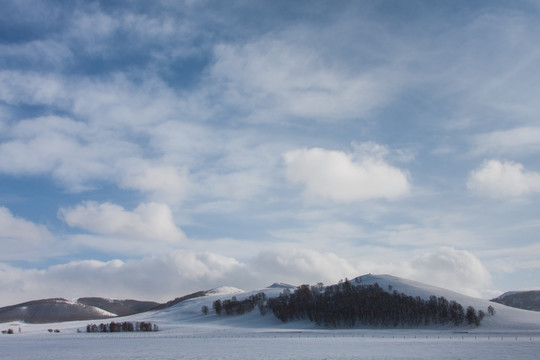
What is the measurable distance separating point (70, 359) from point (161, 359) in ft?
60.2

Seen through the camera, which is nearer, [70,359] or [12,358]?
[70,359]

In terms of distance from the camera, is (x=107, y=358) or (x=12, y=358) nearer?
(x=107, y=358)

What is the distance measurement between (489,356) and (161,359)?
175 ft

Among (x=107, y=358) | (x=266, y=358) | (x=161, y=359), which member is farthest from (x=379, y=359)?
(x=107, y=358)

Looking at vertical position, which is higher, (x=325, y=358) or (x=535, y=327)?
(x=325, y=358)

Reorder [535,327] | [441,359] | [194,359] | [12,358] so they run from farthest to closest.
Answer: [535,327], [12,358], [194,359], [441,359]

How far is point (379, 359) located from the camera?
67188mm

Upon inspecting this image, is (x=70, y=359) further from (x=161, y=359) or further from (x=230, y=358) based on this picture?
(x=230, y=358)

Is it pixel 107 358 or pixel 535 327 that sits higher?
pixel 107 358

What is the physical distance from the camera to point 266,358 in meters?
69.2

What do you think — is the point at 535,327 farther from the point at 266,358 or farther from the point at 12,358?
the point at 12,358

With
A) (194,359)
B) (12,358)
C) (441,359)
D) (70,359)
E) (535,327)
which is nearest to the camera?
(441,359)

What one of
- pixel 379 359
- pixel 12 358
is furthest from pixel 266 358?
pixel 12 358

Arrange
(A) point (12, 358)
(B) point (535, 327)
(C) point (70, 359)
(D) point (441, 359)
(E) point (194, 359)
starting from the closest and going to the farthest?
(D) point (441, 359), (E) point (194, 359), (C) point (70, 359), (A) point (12, 358), (B) point (535, 327)
